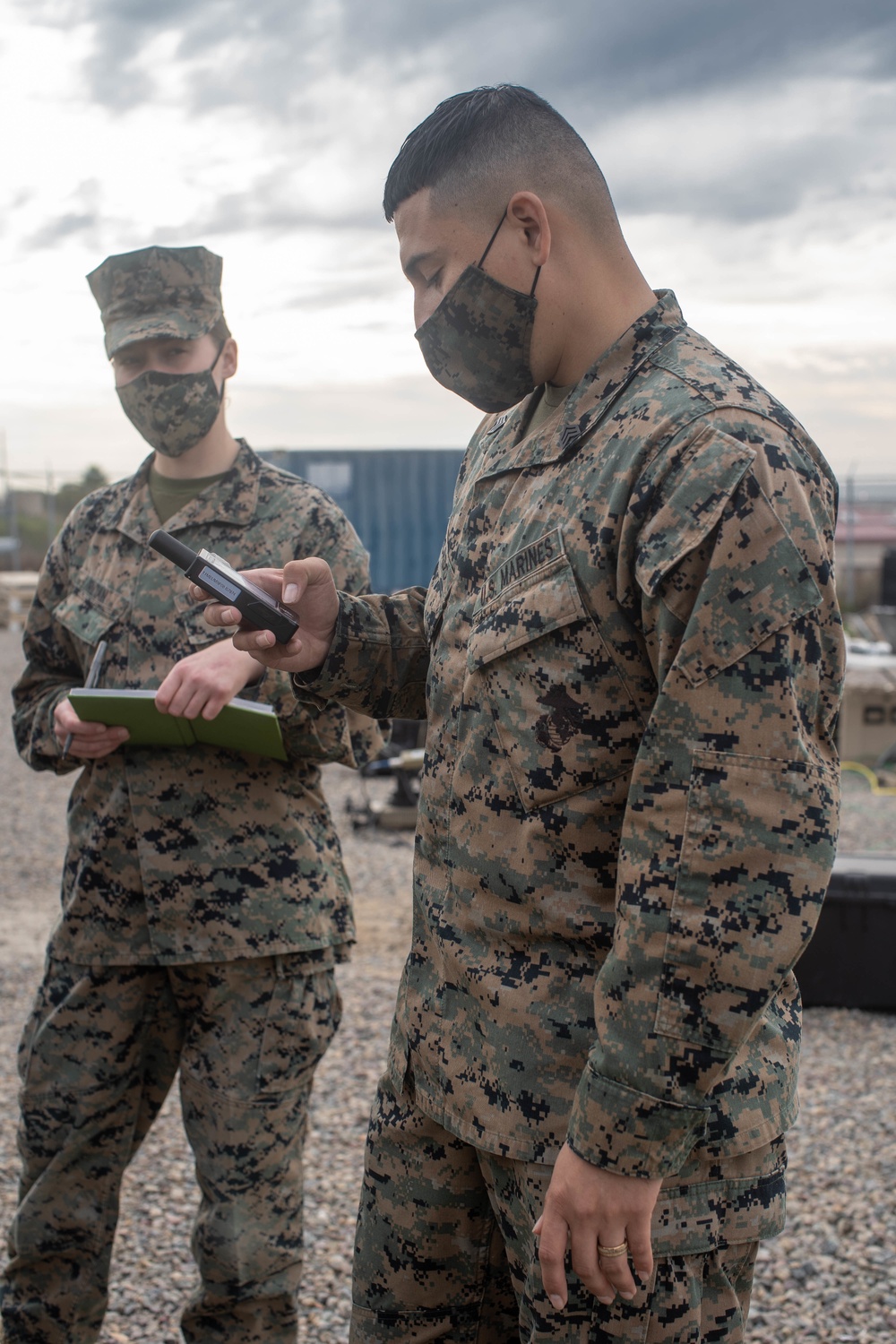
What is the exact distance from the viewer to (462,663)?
5.54 feet

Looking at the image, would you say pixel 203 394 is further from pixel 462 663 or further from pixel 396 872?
pixel 396 872

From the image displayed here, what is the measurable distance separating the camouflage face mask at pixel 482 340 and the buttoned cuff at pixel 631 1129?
37.8 inches

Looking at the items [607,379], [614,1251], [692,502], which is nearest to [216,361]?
[607,379]

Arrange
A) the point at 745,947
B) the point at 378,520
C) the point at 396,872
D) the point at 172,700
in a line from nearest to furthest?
the point at 745,947 → the point at 172,700 → the point at 396,872 → the point at 378,520

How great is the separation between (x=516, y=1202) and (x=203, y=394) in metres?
1.79

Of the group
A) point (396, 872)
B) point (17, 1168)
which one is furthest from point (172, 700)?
point (396, 872)

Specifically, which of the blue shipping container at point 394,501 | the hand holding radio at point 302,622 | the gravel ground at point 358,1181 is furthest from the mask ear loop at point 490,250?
the blue shipping container at point 394,501

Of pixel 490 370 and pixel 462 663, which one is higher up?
pixel 490 370

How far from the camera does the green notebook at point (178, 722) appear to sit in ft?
7.54

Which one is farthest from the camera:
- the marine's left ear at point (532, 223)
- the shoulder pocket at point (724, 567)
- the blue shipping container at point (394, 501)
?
the blue shipping container at point (394, 501)

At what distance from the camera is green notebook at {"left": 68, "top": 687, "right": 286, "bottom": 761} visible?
2299 mm

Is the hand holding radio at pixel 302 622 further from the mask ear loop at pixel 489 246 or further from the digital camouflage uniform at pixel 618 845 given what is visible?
the mask ear loop at pixel 489 246

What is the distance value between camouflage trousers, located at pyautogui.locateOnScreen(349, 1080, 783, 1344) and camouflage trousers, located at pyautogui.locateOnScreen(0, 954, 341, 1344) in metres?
0.65

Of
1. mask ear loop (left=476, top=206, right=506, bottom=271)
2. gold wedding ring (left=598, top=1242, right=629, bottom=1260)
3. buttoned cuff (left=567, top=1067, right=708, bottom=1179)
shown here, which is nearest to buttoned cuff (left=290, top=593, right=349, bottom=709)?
mask ear loop (left=476, top=206, right=506, bottom=271)
